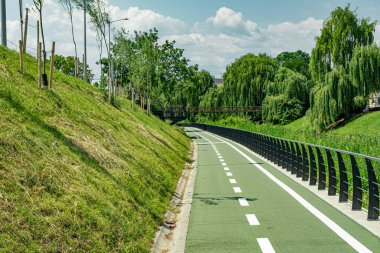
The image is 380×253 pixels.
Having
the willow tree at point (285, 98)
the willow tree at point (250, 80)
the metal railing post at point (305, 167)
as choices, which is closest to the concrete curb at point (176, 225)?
the metal railing post at point (305, 167)

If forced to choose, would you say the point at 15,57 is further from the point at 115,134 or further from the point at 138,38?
the point at 138,38

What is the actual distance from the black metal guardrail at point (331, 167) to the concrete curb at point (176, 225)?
338 cm

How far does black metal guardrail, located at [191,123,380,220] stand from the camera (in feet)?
27.4

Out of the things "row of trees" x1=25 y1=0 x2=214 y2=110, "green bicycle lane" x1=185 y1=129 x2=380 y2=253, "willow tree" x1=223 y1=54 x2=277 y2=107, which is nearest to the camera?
"green bicycle lane" x1=185 y1=129 x2=380 y2=253

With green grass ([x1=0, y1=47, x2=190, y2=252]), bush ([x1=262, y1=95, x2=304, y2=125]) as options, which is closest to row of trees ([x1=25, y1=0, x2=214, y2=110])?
bush ([x1=262, y1=95, x2=304, y2=125])

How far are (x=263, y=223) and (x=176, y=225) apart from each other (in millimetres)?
1625

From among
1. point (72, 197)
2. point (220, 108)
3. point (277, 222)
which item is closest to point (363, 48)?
point (277, 222)

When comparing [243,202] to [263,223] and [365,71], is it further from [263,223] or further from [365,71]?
[365,71]

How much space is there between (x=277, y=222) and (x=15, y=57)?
50.0 feet

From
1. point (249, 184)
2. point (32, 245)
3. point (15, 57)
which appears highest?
point (15, 57)

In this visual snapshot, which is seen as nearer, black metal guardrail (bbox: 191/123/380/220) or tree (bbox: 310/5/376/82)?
black metal guardrail (bbox: 191/123/380/220)

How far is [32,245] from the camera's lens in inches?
199

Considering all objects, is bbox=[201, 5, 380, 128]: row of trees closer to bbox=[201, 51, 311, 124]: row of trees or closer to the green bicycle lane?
bbox=[201, 51, 311, 124]: row of trees

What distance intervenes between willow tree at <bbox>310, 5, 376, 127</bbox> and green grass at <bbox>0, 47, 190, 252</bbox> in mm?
31213
